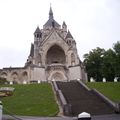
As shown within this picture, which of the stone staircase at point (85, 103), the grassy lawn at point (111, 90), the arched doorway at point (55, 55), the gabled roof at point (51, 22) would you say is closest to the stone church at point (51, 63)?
the arched doorway at point (55, 55)

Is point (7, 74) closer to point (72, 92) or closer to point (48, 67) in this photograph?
point (48, 67)

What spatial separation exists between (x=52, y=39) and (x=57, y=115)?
5151 centimetres

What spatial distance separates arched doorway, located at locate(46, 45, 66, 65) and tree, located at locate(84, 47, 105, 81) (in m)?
8.02

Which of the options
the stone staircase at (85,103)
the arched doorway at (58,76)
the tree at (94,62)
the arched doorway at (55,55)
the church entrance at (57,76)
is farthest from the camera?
the tree at (94,62)

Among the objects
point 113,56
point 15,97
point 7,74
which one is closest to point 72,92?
point 15,97

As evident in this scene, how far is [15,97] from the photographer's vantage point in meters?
36.3

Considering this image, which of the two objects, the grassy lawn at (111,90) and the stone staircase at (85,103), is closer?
the stone staircase at (85,103)

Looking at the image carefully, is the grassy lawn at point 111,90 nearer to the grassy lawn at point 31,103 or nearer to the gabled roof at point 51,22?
the grassy lawn at point 31,103

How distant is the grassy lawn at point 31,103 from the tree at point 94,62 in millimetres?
42049

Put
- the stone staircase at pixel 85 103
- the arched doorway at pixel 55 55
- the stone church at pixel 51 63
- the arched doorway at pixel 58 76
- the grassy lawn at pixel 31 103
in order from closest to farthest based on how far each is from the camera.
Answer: the grassy lawn at pixel 31 103 → the stone staircase at pixel 85 103 → the stone church at pixel 51 63 → the arched doorway at pixel 58 76 → the arched doorway at pixel 55 55

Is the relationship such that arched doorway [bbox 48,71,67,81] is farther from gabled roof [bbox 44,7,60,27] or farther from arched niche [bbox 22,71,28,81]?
gabled roof [bbox 44,7,60,27]

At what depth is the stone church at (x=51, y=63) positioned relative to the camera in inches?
2889

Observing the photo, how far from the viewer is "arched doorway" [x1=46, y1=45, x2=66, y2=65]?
77750 mm

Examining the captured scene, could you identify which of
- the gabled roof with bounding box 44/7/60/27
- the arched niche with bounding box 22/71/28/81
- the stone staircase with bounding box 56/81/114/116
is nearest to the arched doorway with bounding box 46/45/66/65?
the arched niche with bounding box 22/71/28/81
